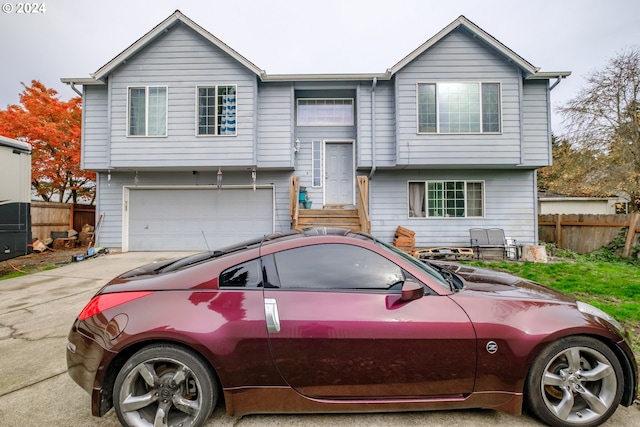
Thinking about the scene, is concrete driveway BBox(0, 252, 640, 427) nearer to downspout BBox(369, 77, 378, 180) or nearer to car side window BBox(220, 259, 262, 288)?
car side window BBox(220, 259, 262, 288)

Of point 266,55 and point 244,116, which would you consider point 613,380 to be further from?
point 266,55

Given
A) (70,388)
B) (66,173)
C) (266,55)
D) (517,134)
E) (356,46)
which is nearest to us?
(70,388)

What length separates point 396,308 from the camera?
5.99 feet

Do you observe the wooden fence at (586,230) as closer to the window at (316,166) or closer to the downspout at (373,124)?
the downspout at (373,124)

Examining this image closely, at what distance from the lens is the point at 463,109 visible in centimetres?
880

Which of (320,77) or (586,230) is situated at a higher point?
(320,77)

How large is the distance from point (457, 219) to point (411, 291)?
8.66m

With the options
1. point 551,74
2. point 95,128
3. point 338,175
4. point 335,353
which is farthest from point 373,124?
point 95,128

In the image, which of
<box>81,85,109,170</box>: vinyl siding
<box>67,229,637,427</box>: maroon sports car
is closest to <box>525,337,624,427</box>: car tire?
<box>67,229,637,427</box>: maroon sports car

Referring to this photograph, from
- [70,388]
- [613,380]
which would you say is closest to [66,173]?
[70,388]

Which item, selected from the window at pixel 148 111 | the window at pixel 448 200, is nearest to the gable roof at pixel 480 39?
the window at pixel 448 200

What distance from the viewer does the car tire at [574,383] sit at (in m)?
1.84

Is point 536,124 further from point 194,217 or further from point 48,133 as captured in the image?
point 48,133

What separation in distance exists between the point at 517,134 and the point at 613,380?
864 cm
